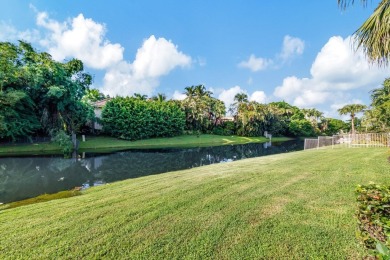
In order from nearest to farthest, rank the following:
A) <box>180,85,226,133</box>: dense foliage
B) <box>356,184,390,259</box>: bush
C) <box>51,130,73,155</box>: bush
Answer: <box>356,184,390,259</box>: bush < <box>51,130,73,155</box>: bush < <box>180,85,226,133</box>: dense foliage

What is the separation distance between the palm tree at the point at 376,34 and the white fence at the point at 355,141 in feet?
46.4

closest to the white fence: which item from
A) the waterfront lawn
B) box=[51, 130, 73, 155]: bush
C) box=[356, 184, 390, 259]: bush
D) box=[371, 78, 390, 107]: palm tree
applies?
box=[371, 78, 390, 107]: palm tree

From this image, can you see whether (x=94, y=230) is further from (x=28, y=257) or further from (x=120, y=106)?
(x=120, y=106)

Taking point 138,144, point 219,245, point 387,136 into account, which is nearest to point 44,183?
point 219,245

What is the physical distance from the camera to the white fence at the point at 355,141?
608 inches

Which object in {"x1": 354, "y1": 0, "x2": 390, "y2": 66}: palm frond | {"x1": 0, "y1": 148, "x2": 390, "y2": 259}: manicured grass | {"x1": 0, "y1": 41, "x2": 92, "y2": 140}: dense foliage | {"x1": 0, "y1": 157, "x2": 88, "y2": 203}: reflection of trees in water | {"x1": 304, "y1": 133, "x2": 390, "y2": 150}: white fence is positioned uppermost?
{"x1": 0, "y1": 41, "x2": 92, "y2": 140}: dense foliage

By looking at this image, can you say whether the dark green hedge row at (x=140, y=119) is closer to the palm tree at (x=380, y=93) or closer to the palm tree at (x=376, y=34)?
the palm tree at (x=380, y=93)

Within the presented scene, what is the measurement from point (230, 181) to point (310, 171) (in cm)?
280

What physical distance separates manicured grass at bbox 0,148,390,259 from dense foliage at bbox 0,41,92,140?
2237cm

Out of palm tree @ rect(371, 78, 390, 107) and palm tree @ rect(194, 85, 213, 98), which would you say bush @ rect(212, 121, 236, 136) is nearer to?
palm tree @ rect(194, 85, 213, 98)

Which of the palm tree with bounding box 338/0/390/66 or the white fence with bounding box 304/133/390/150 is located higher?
the palm tree with bounding box 338/0/390/66

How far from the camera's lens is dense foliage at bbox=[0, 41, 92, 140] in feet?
75.2

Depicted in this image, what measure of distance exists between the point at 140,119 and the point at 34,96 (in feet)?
44.0

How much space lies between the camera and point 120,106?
116ft
